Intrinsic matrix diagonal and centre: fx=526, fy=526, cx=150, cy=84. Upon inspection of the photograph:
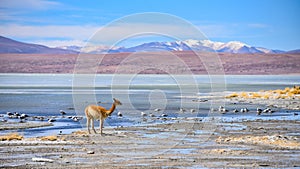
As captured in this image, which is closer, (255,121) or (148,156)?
(148,156)

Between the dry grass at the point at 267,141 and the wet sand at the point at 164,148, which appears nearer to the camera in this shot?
the wet sand at the point at 164,148

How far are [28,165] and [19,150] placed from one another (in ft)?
8.12

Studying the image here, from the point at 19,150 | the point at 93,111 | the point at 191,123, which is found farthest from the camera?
the point at 191,123

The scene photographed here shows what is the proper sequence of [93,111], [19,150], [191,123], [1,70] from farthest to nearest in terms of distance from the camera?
[1,70], [191,123], [93,111], [19,150]

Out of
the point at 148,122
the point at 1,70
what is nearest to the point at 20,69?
the point at 1,70

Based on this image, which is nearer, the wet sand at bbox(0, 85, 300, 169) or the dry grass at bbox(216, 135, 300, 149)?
the wet sand at bbox(0, 85, 300, 169)

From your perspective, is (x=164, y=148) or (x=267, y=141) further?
(x=267, y=141)

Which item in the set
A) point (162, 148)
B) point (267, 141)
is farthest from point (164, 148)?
point (267, 141)

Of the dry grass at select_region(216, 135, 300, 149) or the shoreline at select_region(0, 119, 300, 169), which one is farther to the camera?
the dry grass at select_region(216, 135, 300, 149)

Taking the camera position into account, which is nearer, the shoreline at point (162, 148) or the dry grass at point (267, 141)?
the shoreline at point (162, 148)

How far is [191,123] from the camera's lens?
74.3 feet

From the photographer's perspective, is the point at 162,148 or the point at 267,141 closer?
the point at 162,148

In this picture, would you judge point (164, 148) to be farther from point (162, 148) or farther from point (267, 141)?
point (267, 141)

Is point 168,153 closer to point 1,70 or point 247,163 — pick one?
point 247,163
